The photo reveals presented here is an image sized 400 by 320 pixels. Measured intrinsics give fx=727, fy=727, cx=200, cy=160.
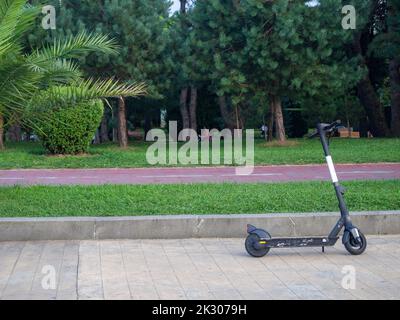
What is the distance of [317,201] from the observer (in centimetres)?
991

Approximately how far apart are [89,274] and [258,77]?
57.7 ft

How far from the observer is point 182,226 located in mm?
8586

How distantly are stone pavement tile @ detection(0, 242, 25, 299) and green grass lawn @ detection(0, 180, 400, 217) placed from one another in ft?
3.12

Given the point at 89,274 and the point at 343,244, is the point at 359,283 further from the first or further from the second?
the point at 89,274

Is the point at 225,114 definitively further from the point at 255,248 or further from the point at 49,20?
the point at 255,248

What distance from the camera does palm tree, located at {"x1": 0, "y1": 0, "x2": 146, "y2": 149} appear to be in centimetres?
886

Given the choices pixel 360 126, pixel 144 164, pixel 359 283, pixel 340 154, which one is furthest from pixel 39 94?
pixel 360 126

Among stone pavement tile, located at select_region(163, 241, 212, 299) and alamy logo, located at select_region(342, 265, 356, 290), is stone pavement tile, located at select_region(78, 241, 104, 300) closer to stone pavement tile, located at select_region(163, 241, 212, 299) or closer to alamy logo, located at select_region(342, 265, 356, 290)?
stone pavement tile, located at select_region(163, 241, 212, 299)

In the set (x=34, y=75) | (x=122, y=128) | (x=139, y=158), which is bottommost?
(x=139, y=158)

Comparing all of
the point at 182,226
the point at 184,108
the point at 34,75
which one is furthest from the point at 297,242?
the point at 184,108

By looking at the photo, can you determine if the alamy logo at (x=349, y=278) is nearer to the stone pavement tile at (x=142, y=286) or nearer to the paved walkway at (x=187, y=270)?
the paved walkway at (x=187, y=270)

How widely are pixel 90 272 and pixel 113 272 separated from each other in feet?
0.71

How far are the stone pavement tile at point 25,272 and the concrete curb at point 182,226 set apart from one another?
0.24 meters

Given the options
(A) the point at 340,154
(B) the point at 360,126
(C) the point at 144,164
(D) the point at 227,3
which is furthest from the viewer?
(B) the point at 360,126
